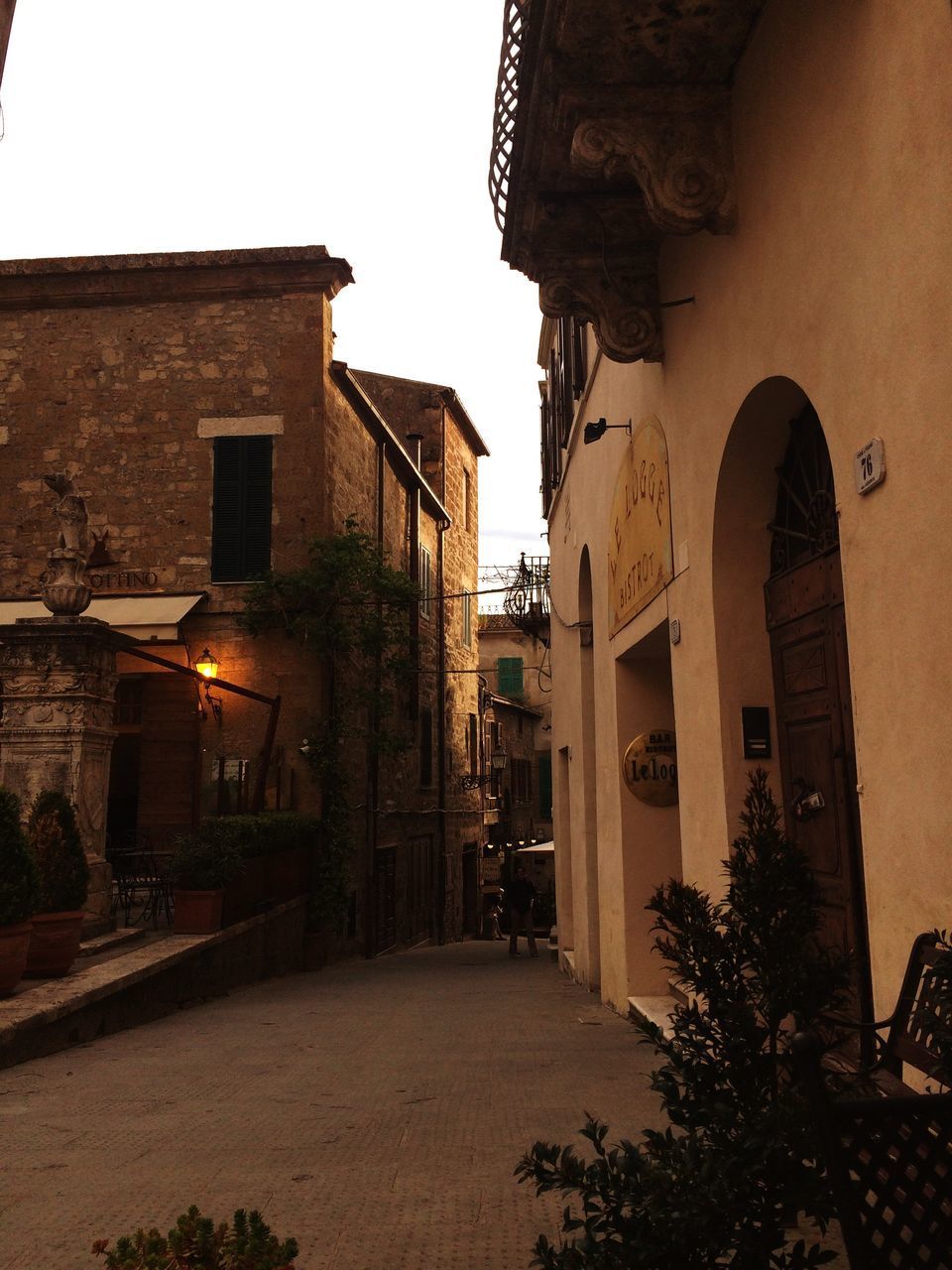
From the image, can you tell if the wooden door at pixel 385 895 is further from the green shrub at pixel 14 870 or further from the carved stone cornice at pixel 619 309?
the carved stone cornice at pixel 619 309

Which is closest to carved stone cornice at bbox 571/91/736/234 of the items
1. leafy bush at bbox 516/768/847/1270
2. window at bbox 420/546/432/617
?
leafy bush at bbox 516/768/847/1270

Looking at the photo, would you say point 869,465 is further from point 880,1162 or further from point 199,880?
point 199,880

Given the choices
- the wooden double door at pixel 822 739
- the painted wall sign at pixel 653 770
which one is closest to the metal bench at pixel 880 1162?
the wooden double door at pixel 822 739

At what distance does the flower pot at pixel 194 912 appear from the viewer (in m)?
9.53

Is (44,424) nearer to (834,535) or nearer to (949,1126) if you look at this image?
(834,535)

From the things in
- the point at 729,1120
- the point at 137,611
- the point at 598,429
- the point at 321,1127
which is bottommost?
the point at 321,1127

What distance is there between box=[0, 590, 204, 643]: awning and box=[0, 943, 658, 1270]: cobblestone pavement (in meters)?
6.86

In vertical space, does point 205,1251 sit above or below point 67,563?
below

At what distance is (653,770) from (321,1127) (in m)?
4.22

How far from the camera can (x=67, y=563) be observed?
8.95m

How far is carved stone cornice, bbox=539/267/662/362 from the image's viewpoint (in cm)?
598

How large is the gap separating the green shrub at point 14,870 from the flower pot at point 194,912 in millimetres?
3237

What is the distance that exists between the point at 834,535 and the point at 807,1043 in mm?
2964

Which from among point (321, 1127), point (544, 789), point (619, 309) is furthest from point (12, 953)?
point (544, 789)
